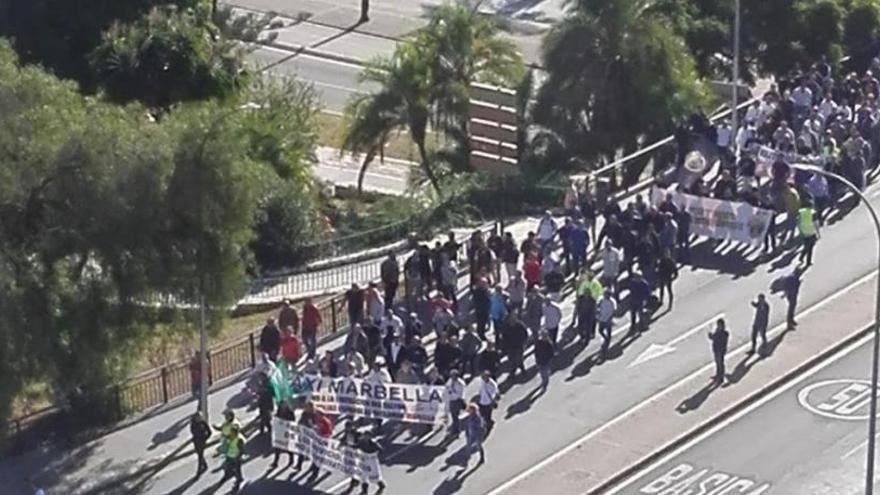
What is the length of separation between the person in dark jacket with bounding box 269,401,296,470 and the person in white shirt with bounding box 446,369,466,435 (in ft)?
8.48

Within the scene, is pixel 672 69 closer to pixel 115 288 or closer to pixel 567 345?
pixel 567 345

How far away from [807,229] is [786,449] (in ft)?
24.9

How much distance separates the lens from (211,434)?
132 feet

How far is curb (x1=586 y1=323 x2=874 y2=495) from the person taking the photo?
3938cm

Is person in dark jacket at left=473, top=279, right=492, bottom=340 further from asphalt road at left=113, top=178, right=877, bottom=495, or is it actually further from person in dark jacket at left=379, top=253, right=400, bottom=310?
person in dark jacket at left=379, top=253, right=400, bottom=310

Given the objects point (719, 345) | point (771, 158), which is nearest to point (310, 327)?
point (719, 345)

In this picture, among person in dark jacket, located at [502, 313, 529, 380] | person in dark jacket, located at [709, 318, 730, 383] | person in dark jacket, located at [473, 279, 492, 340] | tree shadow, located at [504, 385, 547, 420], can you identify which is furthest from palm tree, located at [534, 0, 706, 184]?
tree shadow, located at [504, 385, 547, 420]

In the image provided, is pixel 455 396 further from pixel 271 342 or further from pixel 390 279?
pixel 390 279

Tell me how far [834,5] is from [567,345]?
17.5 meters

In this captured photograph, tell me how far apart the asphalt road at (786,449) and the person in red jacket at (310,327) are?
6787 millimetres

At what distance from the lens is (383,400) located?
39.9 meters

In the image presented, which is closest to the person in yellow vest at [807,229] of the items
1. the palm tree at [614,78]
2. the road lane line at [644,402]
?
the road lane line at [644,402]

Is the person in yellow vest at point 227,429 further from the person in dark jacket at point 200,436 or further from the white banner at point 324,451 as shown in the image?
the white banner at point 324,451

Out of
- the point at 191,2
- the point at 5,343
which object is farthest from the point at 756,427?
the point at 191,2
